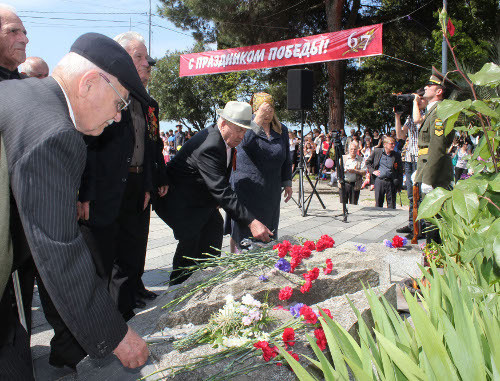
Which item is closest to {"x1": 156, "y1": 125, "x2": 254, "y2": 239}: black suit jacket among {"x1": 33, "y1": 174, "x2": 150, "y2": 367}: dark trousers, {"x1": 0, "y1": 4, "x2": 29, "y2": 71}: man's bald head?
{"x1": 33, "y1": 174, "x2": 150, "y2": 367}: dark trousers

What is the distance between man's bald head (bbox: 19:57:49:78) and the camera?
4.13 m

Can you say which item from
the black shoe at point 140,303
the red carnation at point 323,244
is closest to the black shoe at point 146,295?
the black shoe at point 140,303

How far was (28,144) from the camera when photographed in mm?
1099

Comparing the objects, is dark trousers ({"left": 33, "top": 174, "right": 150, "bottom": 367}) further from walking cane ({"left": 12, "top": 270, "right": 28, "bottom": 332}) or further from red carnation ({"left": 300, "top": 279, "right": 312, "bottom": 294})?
red carnation ({"left": 300, "top": 279, "right": 312, "bottom": 294})

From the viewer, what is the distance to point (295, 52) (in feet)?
43.7

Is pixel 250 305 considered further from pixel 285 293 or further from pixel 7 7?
pixel 7 7

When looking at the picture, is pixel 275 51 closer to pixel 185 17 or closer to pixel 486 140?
pixel 185 17

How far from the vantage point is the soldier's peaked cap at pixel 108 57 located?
130 centimetres

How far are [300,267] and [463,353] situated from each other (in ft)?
5.74

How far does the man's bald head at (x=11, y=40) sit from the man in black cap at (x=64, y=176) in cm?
201

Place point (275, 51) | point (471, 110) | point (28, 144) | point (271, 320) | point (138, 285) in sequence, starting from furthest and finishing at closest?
point (275, 51) < point (138, 285) < point (271, 320) < point (471, 110) < point (28, 144)

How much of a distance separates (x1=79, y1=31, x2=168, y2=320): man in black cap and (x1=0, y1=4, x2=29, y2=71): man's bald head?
0.64 meters

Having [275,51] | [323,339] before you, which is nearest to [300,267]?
[323,339]

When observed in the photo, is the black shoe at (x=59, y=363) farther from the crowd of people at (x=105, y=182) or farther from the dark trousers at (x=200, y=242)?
the dark trousers at (x=200, y=242)
